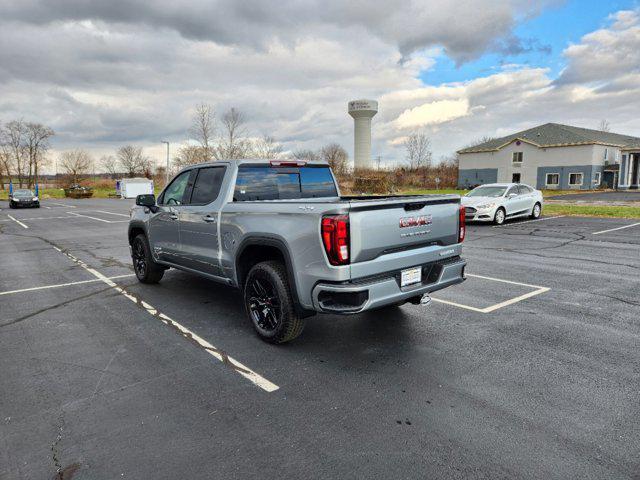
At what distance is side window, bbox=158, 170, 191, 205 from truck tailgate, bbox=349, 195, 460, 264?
10.2 feet

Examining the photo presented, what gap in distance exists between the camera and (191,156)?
39625 millimetres

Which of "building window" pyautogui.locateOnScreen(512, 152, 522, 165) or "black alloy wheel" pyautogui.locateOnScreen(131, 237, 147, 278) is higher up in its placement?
"building window" pyautogui.locateOnScreen(512, 152, 522, 165)

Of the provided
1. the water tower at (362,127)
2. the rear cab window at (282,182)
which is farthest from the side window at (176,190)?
the water tower at (362,127)

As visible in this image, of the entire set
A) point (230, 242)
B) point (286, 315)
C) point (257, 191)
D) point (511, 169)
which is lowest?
point (286, 315)

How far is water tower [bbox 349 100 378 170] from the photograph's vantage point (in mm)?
85375

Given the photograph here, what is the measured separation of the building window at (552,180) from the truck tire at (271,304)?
50004mm

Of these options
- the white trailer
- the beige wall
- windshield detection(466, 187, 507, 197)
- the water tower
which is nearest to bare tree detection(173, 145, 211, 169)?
the white trailer

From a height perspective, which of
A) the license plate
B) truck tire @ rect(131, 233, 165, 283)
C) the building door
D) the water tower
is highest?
the water tower

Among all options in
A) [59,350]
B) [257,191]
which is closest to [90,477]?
[59,350]

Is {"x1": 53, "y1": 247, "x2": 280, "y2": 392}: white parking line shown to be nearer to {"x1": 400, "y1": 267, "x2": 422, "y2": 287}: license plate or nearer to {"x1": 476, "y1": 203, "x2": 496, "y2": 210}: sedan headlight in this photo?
{"x1": 400, "y1": 267, "x2": 422, "y2": 287}: license plate

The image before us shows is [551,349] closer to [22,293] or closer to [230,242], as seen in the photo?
[230,242]

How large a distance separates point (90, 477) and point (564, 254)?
32.8 feet

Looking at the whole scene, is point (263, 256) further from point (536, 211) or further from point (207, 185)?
point (536, 211)

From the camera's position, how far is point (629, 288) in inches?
257
